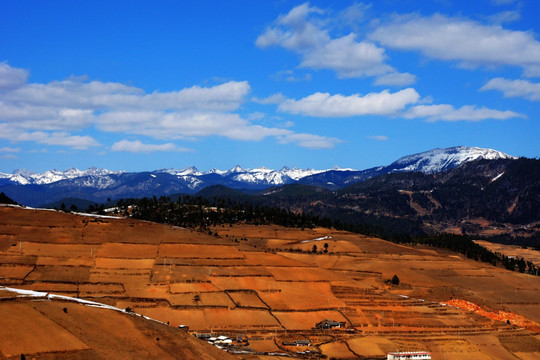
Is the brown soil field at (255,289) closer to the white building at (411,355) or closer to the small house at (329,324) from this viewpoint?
the small house at (329,324)

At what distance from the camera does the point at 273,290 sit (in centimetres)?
12062

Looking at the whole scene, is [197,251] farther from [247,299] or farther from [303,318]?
[303,318]

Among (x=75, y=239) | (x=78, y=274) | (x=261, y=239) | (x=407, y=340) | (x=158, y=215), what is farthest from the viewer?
(x=158, y=215)

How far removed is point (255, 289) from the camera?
121 m

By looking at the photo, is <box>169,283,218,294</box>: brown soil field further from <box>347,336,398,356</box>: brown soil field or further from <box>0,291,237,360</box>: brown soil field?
<box>347,336,398,356</box>: brown soil field

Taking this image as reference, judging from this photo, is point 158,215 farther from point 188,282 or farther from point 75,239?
point 188,282

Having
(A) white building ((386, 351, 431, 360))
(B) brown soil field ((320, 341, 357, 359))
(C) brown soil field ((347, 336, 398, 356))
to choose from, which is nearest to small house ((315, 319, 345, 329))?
(C) brown soil field ((347, 336, 398, 356))

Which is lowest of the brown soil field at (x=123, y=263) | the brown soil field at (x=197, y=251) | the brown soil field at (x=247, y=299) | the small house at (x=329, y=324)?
the small house at (x=329, y=324)

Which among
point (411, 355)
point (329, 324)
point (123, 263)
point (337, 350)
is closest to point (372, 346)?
point (337, 350)

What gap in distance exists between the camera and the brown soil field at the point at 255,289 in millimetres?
98938

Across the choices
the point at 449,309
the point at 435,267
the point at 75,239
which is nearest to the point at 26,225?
the point at 75,239

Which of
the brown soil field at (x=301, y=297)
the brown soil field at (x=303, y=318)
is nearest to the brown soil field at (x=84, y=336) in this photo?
the brown soil field at (x=303, y=318)

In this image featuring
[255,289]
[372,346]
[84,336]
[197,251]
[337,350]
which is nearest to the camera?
[84,336]

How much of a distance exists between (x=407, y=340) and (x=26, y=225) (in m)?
92.4
